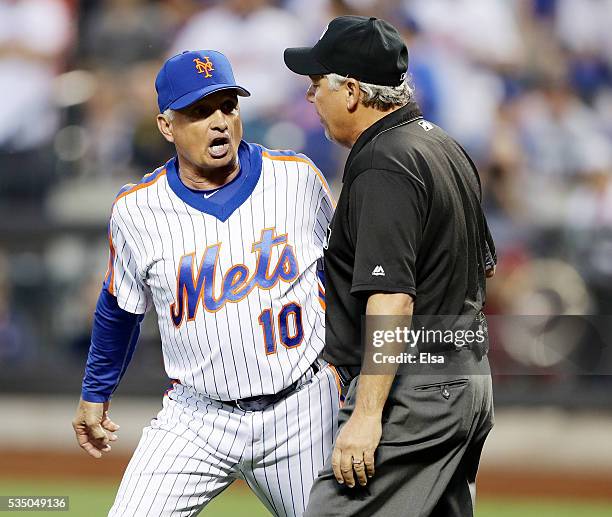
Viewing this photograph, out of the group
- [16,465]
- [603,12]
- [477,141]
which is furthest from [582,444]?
[16,465]

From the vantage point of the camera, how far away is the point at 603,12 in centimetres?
924

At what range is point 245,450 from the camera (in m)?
3.59

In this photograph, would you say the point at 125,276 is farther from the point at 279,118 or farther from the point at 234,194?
the point at 279,118

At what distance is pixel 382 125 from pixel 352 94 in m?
0.13

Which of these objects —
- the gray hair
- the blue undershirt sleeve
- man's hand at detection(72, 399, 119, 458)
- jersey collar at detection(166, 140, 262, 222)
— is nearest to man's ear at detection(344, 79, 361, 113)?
the gray hair

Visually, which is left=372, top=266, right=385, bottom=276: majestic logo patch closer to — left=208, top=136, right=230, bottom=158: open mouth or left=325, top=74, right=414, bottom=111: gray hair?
left=325, top=74, right=414, bottom=111: gray hair

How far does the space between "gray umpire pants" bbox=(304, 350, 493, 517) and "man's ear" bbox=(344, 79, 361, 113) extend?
0.78m

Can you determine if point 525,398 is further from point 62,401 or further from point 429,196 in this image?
point 429,196

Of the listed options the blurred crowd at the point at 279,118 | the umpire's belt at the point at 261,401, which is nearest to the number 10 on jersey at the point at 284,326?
the umpire's belt at the point at 261,401

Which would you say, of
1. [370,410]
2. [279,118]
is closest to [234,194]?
[370,410]

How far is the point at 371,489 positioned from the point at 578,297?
564 cm

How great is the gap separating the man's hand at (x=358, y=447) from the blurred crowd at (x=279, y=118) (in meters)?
5.50

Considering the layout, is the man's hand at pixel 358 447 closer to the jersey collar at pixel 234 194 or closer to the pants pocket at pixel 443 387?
the pants pocket at pixel 443 387

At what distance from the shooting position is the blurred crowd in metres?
8.52
